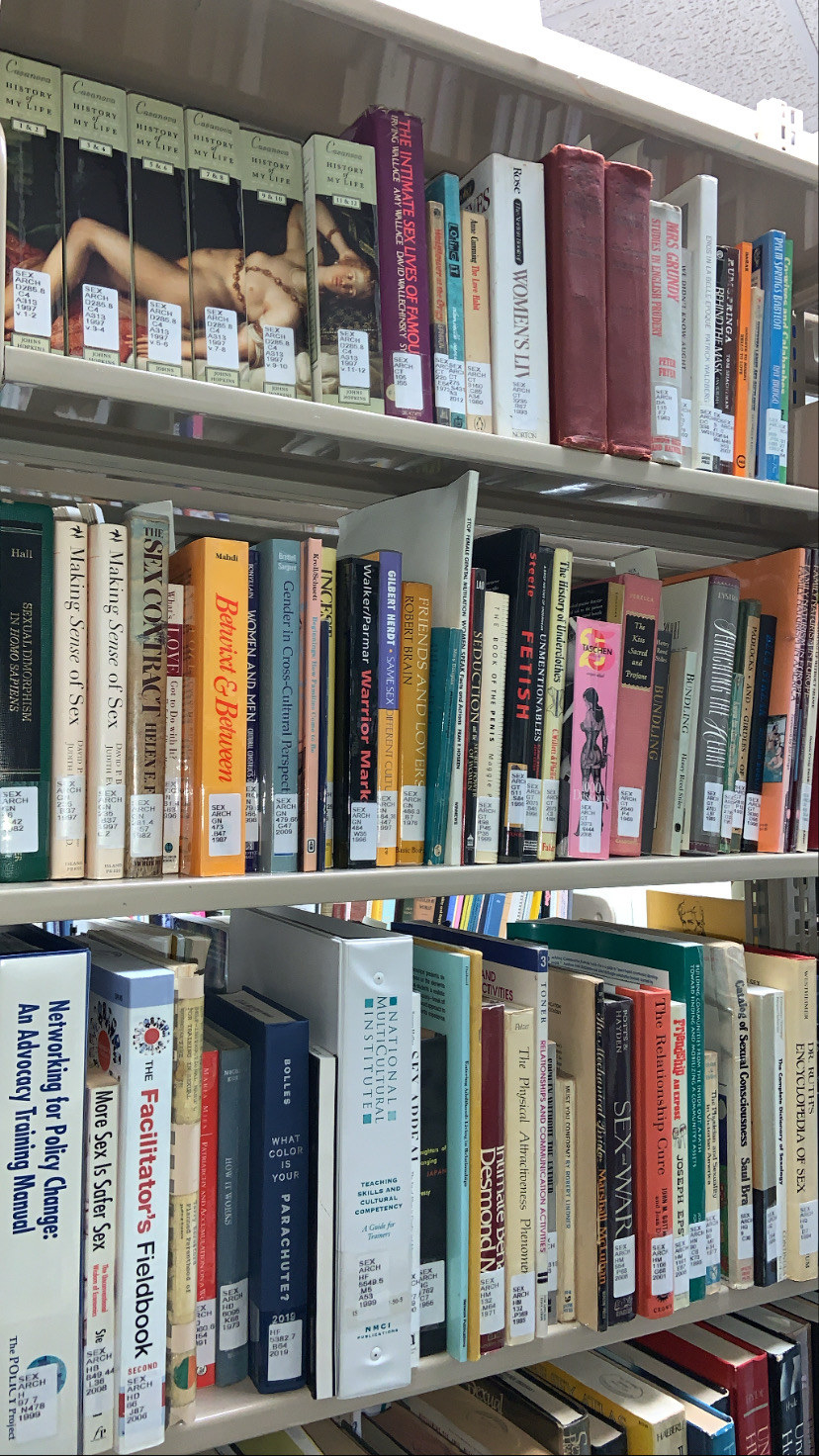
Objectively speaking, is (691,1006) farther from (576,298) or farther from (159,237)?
(159,237)

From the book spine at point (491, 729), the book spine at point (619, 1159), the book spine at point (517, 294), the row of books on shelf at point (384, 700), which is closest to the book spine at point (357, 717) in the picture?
the row of books on shelf at point (384, 700)

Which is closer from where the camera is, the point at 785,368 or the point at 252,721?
the point at 252,721

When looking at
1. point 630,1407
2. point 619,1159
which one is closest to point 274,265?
point 619,1159

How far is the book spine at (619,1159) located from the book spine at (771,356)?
63 centimetres

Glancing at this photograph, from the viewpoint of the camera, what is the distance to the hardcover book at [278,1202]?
852 millimetres

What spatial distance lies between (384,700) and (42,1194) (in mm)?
492

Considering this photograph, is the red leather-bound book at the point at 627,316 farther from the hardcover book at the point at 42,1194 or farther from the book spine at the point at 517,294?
the hardcover book at the point at 42,1194

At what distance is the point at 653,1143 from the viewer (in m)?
1.05

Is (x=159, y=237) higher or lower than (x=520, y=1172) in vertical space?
higher

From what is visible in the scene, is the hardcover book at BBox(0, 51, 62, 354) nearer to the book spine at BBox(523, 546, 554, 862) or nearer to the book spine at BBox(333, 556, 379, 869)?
the book spine at BBox(333, 556, 379, 869)

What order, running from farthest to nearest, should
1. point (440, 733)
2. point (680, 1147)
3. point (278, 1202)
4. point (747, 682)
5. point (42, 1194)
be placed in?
point (747, 682), point (680, 1147), point (440, 733), point (278, 1202), point (42, 1194)

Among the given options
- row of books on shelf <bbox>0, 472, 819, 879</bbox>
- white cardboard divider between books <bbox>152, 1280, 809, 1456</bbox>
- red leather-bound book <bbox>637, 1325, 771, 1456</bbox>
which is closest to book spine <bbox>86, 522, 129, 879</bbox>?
row of books on shelf <bbox>0, 472, 819, 879</bbox>

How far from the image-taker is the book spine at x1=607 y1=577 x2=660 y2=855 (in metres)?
1.10

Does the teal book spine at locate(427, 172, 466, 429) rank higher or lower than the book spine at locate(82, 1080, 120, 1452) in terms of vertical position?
higher
